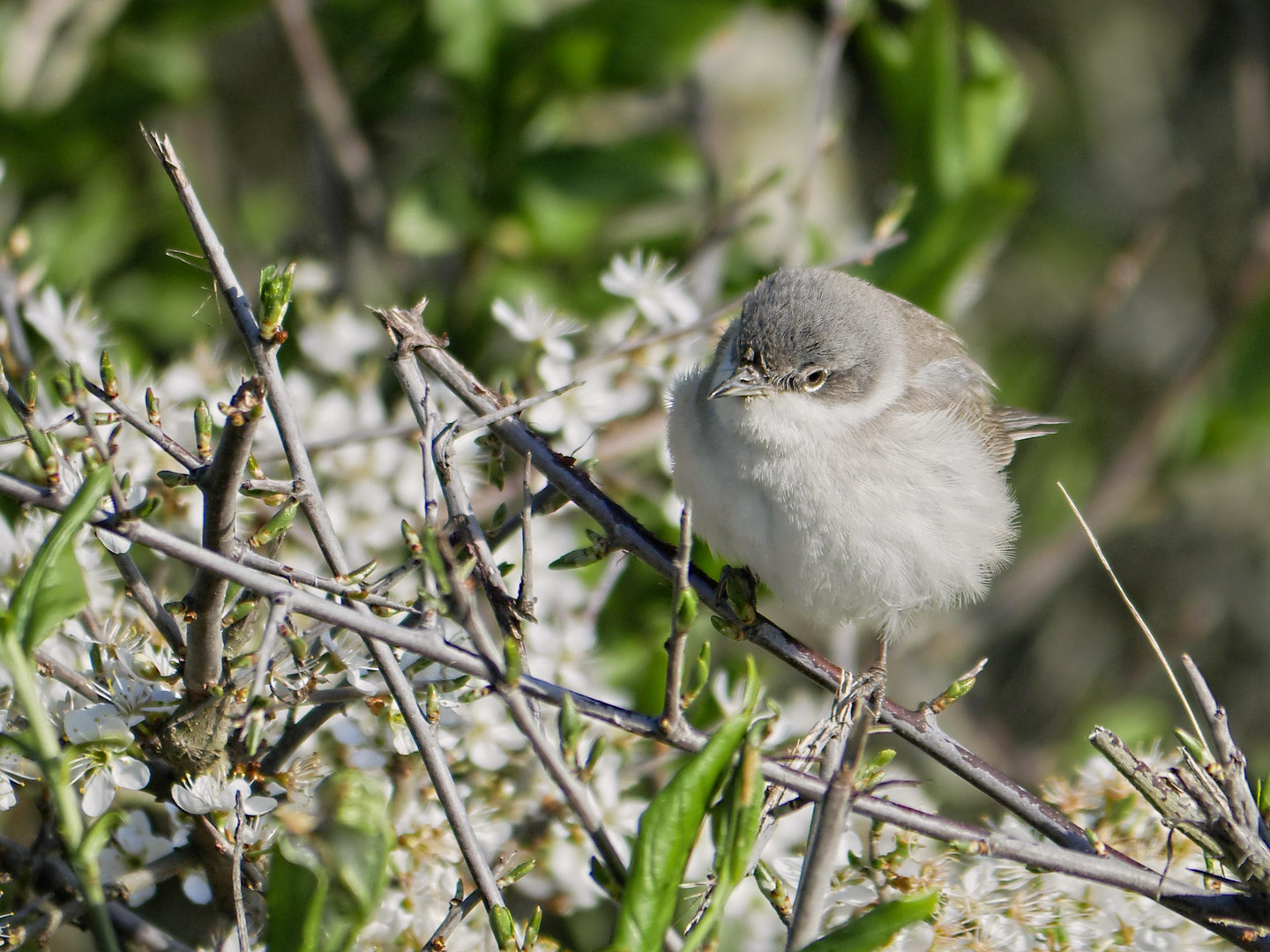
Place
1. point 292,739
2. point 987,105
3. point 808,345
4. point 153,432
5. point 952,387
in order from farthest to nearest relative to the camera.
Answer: point 987,105 → point 952,387 → point 808,345 → point 292,739 → point 153,432

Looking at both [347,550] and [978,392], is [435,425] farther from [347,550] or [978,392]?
[978,392]

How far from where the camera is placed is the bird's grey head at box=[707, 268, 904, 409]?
2766 millimetres

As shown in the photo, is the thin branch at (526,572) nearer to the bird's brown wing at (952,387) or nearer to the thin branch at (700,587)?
the thin branch at (700,587)

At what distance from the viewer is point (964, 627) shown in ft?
16.9

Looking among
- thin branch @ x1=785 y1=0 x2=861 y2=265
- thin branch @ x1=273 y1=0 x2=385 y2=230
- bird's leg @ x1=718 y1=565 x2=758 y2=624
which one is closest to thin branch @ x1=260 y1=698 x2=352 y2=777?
bird's leg @ x1=718 y1=565 x2=758 y2=624

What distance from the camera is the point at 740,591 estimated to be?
2377mm

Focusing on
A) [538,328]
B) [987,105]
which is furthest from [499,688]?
[987,105]

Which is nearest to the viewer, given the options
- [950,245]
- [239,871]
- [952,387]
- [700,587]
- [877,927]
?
[877,927]

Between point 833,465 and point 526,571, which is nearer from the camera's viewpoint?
point 526,571

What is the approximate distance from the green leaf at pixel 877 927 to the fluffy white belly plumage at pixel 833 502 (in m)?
1.15

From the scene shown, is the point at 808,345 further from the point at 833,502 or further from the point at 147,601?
the point at 147,601

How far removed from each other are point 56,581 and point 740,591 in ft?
4.25

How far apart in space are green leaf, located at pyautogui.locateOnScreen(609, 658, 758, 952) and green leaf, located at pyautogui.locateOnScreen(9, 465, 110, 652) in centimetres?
80

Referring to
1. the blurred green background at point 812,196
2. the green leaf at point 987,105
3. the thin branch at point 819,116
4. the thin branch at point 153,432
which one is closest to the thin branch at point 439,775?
the thin branch at point 153,432
